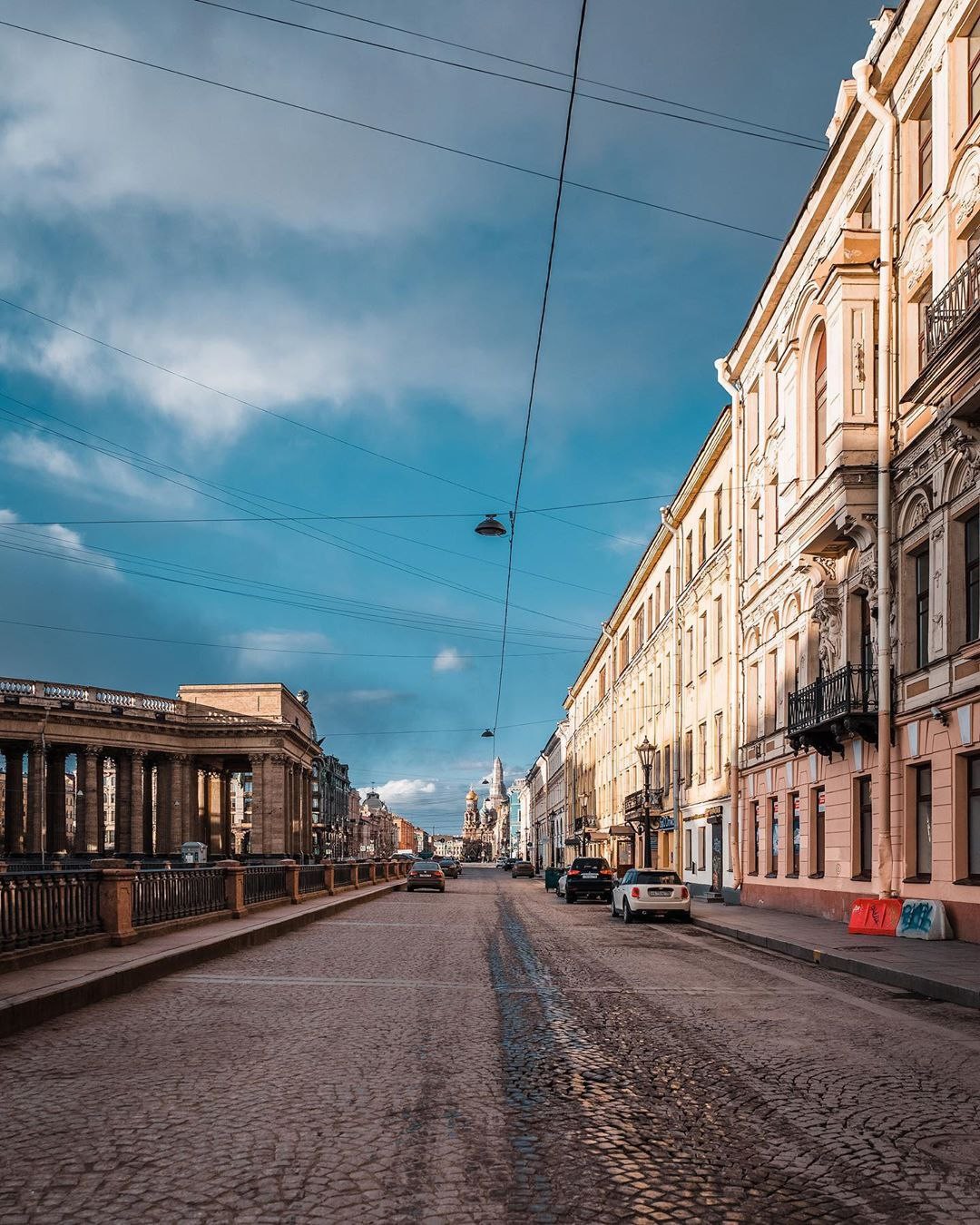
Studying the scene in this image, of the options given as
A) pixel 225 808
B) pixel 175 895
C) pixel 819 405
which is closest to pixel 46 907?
pixel 175 895

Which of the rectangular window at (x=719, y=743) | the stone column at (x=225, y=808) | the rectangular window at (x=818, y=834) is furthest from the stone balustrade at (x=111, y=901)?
the stone column at (x=225, y=808)

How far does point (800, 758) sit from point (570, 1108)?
2193cm

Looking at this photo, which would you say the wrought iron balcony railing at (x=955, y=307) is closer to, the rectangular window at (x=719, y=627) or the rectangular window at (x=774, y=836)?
the rectangular window at (x=774, y=836)

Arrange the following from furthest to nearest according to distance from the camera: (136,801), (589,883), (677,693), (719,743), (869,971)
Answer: (136,801), (677,693), (589,883), (719,743), (869,971)

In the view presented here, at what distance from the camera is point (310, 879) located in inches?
1351

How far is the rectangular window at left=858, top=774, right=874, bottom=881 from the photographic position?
931 inches

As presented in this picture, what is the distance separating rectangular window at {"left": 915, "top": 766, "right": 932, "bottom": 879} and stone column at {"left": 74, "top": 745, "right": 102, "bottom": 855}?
6702 cm

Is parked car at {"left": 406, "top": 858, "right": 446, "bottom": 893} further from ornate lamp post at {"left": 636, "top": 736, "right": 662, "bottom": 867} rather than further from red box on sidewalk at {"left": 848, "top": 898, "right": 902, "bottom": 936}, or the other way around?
red box on sidewalk at {"left": 848, "top": 898, "right": 902, "bottom": 936}

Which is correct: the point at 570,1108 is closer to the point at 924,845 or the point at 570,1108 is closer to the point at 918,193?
the point at 924,845

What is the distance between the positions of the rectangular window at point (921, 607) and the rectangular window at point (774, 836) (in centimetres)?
1008

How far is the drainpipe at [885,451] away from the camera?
21638mm

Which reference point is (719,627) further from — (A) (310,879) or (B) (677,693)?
(A) (310,879)

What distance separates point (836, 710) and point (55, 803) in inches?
2776

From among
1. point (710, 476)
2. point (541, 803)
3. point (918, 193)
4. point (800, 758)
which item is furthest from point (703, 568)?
point (541, 803)
